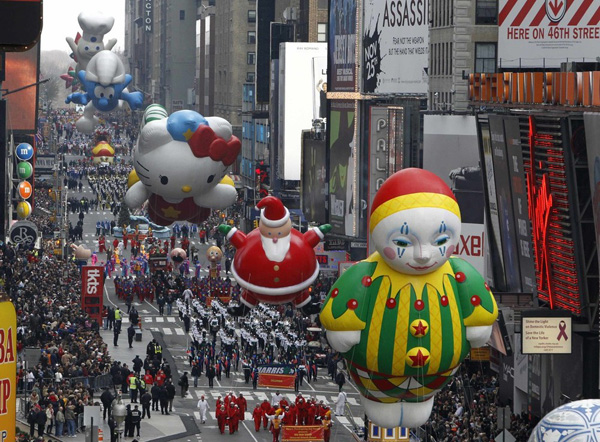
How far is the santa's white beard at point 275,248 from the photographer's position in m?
41.7

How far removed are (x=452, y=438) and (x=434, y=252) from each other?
494 inches

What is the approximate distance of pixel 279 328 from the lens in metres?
62.2

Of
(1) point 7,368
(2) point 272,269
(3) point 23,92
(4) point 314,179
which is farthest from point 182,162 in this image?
(3) point 23,92

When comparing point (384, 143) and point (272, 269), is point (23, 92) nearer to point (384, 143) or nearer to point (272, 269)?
point (384, 143)

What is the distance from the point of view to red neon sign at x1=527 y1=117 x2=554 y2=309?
3947 cm

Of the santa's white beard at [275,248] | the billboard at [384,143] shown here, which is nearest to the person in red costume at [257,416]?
the santa's white beard at [275,248]

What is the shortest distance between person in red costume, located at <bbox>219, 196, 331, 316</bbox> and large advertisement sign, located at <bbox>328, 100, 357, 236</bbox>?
3436 cm

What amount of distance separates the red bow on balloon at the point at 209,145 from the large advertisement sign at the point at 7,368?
79.0 feet

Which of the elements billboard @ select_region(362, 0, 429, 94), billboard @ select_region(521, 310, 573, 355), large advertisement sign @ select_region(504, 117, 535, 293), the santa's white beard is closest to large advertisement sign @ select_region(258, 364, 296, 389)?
the santa's white beard

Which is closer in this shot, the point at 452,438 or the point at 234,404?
the point at 452,438

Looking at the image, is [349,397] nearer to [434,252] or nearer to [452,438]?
[452,438]

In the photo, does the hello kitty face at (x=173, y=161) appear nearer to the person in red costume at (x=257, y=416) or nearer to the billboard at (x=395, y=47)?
the person in red costume at (x=257, y=416)

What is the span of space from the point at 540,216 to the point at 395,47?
109ft

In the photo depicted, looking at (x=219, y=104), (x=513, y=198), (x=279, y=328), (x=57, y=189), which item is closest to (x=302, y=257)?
(x=513, y=198)
